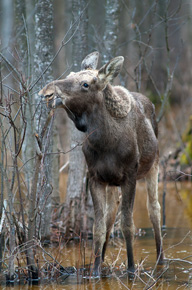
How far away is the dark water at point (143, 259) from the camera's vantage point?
6.55 metres

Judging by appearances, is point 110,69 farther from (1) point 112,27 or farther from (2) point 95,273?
(1) point 112,27

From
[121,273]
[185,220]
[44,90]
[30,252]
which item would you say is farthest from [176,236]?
[44,90]

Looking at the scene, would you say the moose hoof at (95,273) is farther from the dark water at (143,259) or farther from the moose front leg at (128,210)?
the moose front leg at (128,210)

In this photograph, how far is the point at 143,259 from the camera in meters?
7.84

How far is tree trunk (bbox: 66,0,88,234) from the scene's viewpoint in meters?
9.55

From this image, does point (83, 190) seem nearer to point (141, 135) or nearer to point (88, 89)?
point (141, 135)

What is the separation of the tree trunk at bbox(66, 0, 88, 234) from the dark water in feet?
1.86

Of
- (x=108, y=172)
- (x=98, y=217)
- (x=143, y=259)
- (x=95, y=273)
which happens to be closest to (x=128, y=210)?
(x=98, y=217)

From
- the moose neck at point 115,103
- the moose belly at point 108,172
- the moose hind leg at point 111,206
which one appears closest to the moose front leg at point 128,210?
the moose belly at point 108,172

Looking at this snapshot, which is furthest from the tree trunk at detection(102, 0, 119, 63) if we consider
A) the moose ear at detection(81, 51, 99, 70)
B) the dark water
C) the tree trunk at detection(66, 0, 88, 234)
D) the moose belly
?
the moose belly

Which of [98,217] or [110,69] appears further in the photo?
[98,217]

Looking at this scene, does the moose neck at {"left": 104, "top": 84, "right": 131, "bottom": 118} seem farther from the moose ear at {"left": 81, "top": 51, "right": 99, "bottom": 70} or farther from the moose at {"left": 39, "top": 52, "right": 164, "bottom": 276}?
the moose ear at {"left": 81, "top": 51, "right": 99, "bottom": 70}

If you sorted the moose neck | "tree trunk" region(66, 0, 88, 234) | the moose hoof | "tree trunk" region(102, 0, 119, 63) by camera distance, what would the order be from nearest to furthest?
the moose hoof → the moose neck → "tree trunk" region(66, 0, 88, 234) → "tree trunk" region(102, 0, 119, 63)

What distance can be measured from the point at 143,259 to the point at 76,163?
9.05ft
